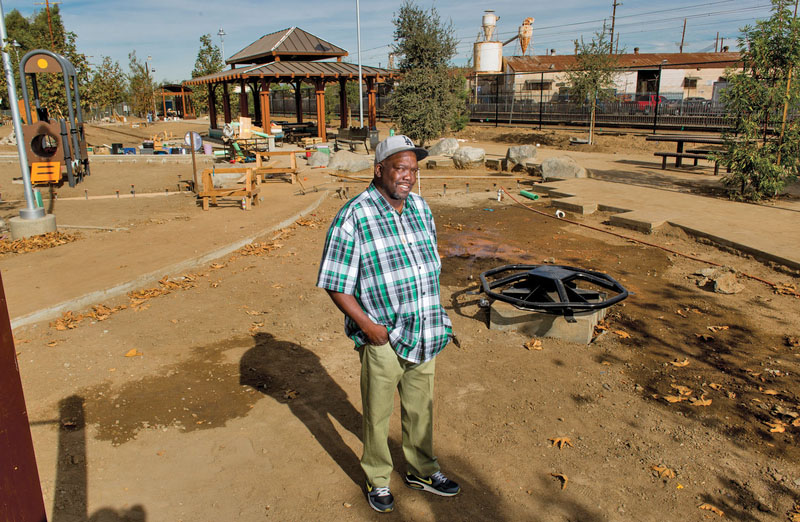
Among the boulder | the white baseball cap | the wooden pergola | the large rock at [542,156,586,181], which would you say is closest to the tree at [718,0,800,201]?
the large rock at [542,156,586,181]

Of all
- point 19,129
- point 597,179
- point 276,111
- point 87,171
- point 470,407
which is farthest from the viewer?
point 276,111

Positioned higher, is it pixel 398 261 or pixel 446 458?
pixel 398 261

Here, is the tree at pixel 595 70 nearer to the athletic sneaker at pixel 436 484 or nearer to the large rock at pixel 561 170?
the large rock at pixel 561 170

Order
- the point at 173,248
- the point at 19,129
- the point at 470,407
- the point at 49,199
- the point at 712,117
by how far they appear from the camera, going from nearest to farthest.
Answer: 1. the point at 470,407
2. the point at 173,248
3. the point at 19,129
4. the point at 49,199
5. the point at 712,117

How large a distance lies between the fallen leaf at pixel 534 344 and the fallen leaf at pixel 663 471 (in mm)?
1829

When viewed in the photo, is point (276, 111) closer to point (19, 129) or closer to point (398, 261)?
point (19, 129)

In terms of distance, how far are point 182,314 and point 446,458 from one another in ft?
11.9

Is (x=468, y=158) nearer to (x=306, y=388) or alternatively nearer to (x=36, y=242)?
(x=36, y=242)

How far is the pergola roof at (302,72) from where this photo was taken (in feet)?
78.3

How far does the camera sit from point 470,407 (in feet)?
13.8

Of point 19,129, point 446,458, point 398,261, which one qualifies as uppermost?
point 19,129

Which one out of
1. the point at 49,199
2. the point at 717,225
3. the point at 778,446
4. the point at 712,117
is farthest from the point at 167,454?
the point at 712,117

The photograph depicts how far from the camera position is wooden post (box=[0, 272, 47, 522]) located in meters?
1.51

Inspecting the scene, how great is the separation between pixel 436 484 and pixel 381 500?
13.6 inches
